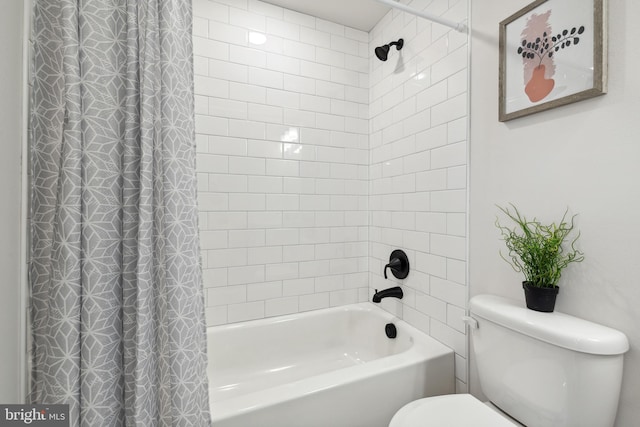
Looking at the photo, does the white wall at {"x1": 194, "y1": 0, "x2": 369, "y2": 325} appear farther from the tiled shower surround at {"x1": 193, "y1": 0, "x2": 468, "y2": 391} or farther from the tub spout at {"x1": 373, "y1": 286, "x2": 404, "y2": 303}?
the tub spout at {"x1": 373, "y1": 286, "x2": 404, "y2": 303}

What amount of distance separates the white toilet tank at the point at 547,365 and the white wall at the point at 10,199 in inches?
55.6

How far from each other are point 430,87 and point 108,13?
4.82 ft

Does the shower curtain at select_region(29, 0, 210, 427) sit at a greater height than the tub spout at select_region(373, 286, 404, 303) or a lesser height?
greater

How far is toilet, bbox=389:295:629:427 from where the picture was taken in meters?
0.87

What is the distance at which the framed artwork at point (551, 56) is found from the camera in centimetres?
96

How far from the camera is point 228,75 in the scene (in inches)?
72.3

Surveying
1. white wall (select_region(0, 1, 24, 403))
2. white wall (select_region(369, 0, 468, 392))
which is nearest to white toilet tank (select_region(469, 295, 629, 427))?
white wall (select_region(369, 0, 468, 392))

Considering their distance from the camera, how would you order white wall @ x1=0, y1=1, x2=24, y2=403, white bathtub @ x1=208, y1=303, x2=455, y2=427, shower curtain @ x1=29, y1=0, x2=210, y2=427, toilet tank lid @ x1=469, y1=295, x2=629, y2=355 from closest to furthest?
white wall @ x1=0, y1=1, x2=24, y2=403 → shower curtain @ x1=29, y1=0, x2=210, y2=427 → toilet tank lid @ x1=469, y1=295, x2=629, y2=355 → white bathtub @ x1=208, y1=303, x2=455, y2=427

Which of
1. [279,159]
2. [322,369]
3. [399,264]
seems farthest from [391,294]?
[279,159]

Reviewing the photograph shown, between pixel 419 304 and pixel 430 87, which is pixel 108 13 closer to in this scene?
pixel 430 87

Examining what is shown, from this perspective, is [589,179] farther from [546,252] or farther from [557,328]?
[557,328]

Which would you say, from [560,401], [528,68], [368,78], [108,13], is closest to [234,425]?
[560,401]

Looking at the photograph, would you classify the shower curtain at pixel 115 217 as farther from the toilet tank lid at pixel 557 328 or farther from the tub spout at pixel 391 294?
the tub spout at pixel 391 294

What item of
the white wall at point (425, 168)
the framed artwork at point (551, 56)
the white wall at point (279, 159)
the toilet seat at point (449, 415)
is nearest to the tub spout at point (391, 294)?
the white wall at point (425, 168)
